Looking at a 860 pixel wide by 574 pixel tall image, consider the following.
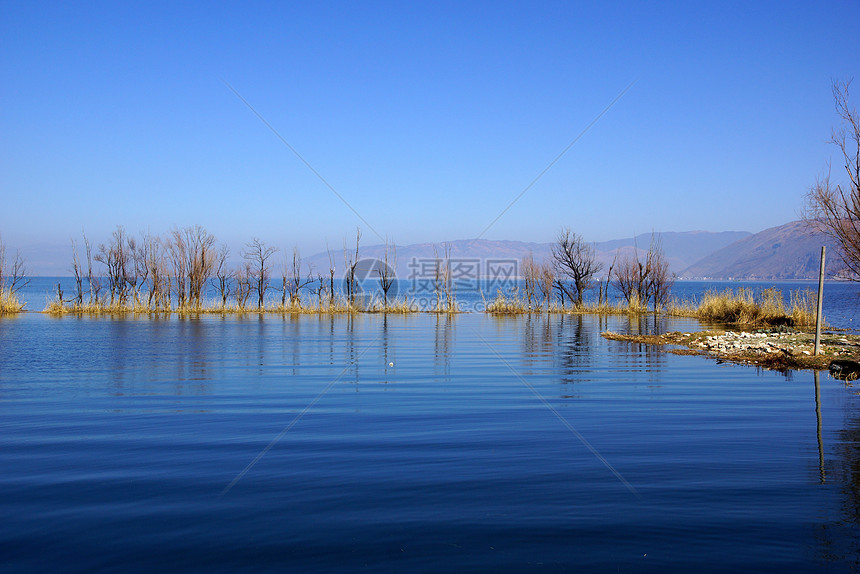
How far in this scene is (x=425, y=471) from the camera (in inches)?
227

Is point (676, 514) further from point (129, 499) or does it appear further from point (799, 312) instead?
point (799, 312)

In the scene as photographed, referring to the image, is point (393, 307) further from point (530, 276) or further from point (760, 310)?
point (760, 310)

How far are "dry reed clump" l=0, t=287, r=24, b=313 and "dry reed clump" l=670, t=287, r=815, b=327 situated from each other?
33.0 m

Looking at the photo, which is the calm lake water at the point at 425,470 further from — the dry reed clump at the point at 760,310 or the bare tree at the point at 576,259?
the bare tree at the point at 576,259

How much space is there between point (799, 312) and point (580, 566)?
2270 centimetres

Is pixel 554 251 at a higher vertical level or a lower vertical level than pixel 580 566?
higher

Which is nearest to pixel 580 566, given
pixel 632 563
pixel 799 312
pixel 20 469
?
pixel 632 563

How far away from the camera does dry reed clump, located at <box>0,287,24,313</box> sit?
30.3 m

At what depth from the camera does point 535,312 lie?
115 feet

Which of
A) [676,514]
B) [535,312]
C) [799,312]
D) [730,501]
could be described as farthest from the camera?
[535,312]

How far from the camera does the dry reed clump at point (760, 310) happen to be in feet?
74.9

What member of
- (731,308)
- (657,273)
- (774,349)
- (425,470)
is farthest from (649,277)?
(425,470)

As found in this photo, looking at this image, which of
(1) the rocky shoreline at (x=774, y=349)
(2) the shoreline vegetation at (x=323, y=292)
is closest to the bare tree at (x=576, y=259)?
(2) the shoreline vegetation at (x=323, y=292)

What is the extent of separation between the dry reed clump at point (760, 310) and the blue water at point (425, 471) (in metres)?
12.4
